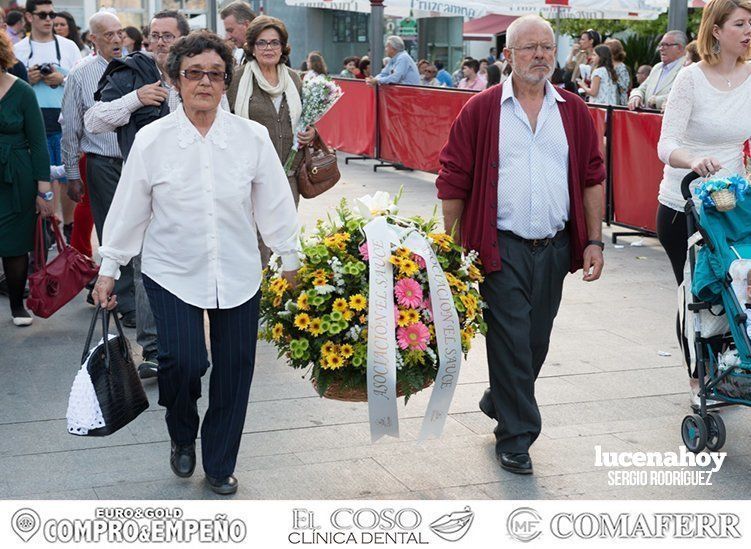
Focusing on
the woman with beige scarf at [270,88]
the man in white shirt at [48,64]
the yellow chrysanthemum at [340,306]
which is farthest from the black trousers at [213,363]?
the man in white shirt at [48,64]

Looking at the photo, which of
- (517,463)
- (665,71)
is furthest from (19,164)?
(665,71)

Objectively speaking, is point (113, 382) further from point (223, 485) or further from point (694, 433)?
point (694, 433)

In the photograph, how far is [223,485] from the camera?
5.21m

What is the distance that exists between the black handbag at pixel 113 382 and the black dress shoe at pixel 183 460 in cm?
27

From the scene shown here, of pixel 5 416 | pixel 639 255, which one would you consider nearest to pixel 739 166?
pixel 5 416

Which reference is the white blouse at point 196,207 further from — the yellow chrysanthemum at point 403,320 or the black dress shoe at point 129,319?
the black dress shoe at point 129,319

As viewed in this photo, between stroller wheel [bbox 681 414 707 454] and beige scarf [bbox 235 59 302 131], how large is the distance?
3126mm

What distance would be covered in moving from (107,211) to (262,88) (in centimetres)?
150

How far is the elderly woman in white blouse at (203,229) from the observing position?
4.91 m

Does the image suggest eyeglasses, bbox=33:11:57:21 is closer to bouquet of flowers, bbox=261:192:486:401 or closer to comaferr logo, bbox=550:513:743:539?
bouquet of flowers, bbox=261:192:486:401

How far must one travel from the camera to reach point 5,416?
20.9 ft

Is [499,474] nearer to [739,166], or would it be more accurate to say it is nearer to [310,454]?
[310,454]

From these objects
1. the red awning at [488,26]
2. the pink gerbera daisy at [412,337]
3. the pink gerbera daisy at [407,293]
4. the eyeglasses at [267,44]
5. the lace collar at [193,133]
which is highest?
the eyeglasses at [267,44]

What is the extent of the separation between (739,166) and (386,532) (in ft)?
9.37
